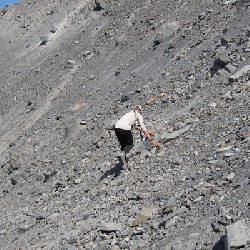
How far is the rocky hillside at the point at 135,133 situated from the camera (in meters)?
9.93

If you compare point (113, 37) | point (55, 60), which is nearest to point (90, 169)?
point (113, 37)

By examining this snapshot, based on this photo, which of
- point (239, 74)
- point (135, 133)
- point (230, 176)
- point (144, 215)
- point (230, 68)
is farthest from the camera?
point (230, 68)

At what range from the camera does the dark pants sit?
1291 centimetres

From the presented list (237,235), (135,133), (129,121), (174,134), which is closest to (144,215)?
(237,235)

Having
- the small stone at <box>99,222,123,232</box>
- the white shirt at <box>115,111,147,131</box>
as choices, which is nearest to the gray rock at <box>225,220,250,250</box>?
the small stone at <box>99,222,123,232</box>

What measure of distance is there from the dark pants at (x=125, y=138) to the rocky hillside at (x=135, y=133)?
0.29 m

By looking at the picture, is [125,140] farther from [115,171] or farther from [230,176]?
[230,176]

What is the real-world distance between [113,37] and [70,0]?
9123 mm

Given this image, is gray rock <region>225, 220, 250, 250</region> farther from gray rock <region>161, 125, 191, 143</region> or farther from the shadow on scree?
the shadow on scree

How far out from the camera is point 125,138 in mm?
13086

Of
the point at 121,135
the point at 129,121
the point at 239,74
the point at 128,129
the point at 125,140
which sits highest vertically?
the point at 129,121

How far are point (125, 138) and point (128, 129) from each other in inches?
13.9

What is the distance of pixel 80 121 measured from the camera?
18703mm

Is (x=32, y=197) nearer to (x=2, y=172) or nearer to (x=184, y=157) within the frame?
(x=2, y=172)
